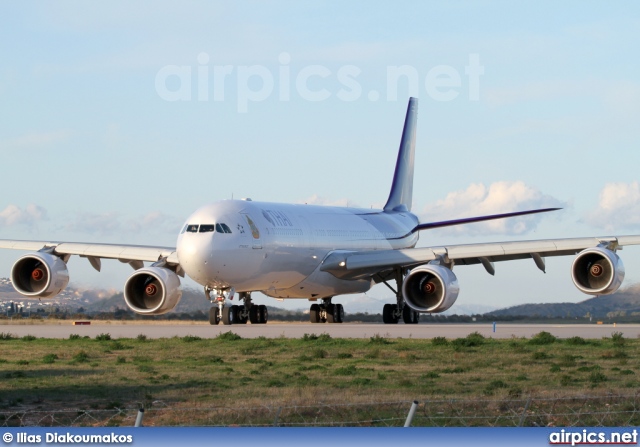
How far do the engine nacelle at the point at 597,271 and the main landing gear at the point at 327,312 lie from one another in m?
11.1

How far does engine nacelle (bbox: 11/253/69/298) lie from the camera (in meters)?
36.0

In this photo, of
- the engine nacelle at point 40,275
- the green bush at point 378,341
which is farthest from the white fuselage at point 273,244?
the green bush at point 378,341

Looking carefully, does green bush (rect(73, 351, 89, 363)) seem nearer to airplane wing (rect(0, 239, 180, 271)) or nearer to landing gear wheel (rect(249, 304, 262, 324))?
airplane wing (rect(0, 239, 180, 271))

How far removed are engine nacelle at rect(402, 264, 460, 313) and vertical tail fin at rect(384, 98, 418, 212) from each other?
14.0 meters

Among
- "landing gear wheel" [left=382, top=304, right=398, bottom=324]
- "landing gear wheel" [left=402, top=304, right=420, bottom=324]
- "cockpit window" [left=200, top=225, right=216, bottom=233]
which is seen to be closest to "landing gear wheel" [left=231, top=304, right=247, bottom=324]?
"cockpit window" [left=200, top=225, right=216, bottom=233]

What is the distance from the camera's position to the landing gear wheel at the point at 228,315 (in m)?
35.8

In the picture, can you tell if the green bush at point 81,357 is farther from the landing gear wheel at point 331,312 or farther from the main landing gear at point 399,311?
the landing gear wheel at point 331,312

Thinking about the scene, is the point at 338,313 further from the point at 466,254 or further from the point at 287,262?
the point at 466,254

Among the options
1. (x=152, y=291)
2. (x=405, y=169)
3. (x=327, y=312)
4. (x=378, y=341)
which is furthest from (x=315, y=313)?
(x=378, y=341)

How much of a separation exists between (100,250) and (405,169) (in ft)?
60.1

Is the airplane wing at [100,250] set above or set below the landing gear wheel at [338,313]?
above

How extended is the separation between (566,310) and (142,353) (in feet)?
113

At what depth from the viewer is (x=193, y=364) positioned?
856 inches

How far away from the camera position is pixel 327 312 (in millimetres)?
42812
